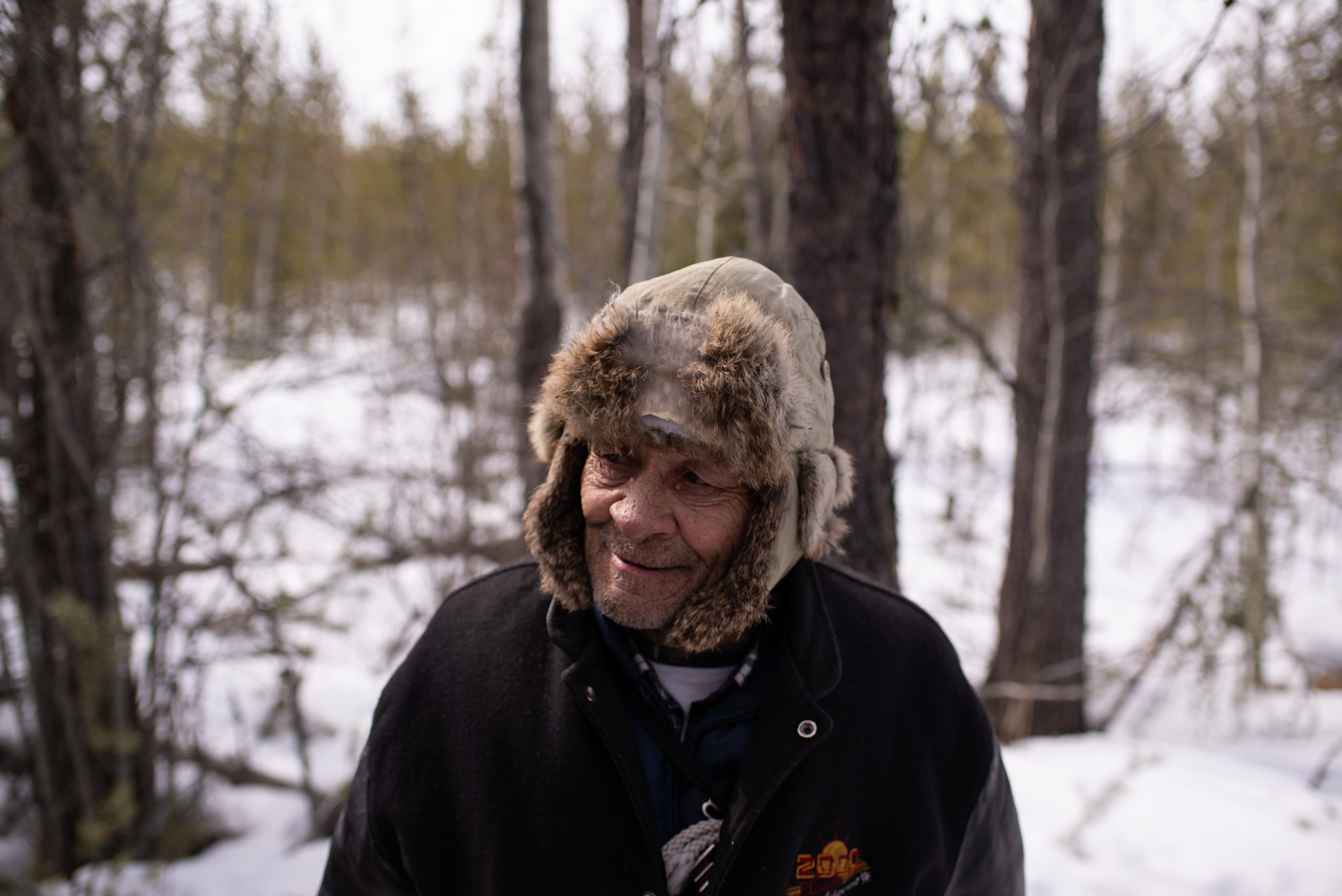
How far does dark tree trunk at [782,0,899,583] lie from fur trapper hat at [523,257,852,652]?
2.92 ft

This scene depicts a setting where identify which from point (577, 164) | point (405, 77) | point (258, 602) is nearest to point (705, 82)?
point (405, 77)

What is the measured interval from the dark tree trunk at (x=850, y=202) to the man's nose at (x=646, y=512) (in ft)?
3.79

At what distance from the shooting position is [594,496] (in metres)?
1.30

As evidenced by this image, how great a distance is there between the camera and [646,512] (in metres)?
1.21

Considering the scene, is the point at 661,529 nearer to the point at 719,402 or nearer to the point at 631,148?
the point at 719,402

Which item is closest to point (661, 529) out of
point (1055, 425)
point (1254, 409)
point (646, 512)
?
point (646, 512)

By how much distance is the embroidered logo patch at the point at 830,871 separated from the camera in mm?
1248

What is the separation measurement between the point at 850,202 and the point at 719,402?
4.42 ft

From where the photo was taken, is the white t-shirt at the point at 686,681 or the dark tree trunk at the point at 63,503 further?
the dark tree trunk at the point at 63,503

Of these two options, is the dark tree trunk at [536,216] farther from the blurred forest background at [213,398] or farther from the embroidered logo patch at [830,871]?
the embroidered logo patch at [830,871]

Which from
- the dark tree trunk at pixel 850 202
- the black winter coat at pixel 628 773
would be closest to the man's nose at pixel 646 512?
the black winter coat at pixel 628 773

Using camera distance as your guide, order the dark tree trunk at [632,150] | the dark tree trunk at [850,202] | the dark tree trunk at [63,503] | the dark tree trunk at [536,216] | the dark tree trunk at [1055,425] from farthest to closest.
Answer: the dark tree trunk at [632,150], the dark tree trunk at [1055,425], the dark tree trunk at [536,216], the dark tree trunk at [63,503], the dark tree trunk at [850,202]

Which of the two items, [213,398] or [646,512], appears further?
[213,398]

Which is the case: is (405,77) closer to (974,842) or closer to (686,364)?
(686,364)
